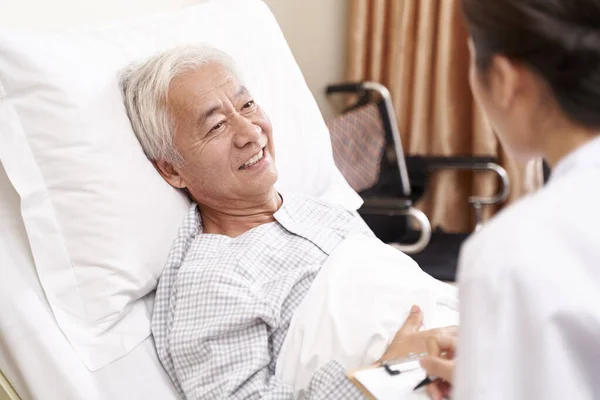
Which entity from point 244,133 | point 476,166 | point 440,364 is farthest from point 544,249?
point 476,166

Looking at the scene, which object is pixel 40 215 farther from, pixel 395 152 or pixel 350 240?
pixel 395 152

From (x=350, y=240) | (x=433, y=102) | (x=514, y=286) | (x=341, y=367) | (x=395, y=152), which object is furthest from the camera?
(x=433, y=102)

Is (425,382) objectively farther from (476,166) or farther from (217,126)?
(476,166)

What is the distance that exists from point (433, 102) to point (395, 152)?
13.8 inches

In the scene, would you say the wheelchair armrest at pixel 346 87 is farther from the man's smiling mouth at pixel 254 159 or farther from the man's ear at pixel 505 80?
the man's ear at pixel 505 80

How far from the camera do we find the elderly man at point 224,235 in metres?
1.25

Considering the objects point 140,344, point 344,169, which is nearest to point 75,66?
point 140,344

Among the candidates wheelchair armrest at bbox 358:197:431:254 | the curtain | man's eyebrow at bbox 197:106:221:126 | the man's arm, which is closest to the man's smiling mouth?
man's eyebrow at bbox 197:106:221:126

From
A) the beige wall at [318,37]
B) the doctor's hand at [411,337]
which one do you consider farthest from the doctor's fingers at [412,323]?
the beige wall at [318,37]

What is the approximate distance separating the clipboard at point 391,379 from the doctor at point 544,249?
229 mm

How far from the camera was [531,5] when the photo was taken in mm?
711

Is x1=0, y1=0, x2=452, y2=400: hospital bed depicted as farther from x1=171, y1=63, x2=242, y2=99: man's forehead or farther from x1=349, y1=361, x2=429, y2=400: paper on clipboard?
x1=349, y1=361, x2=429, y2=400: paper on clipboard

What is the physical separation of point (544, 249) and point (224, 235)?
92cm

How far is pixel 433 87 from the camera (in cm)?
272
